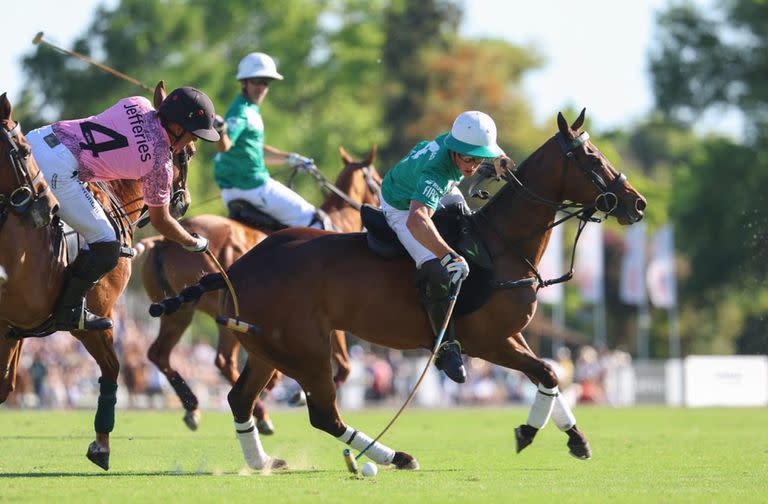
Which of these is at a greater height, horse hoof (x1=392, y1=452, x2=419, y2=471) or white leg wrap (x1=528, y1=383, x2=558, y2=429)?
white leg wrap (x1=528, y1=383, x2=558, y2=429)

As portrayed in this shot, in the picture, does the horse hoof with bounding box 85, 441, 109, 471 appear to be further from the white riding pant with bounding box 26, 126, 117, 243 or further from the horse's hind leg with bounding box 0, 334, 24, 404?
the white riding pant with bounding box 26, 126, 117, 243

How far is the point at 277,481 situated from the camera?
390 inches

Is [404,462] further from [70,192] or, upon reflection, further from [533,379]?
[70,192]

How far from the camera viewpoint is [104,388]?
433 inches

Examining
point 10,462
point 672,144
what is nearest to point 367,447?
point 10,462

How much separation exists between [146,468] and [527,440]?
3108 millimetres

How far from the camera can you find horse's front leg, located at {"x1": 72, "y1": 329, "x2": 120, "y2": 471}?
1074 centimetres

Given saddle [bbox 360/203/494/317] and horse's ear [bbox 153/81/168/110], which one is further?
horse's ear [bbox 153/81/168/110]

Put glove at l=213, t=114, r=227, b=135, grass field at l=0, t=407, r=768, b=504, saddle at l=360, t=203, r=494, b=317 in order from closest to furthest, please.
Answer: grass field at l=0, t=407, r=768, b=504
saddle at l=360, t=203, r=494, b=317
glove at l=213, t=114, r=227, b=135

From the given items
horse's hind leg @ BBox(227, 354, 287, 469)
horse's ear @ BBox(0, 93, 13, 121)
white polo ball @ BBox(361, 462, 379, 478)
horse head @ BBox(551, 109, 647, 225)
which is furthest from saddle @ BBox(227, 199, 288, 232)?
horse's ear @ BBox(0, 93, 13, 121)

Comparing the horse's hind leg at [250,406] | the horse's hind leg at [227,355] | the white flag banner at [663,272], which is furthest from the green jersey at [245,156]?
the white flag banner at [663,272]

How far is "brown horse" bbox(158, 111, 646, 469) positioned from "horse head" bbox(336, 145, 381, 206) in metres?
4.72

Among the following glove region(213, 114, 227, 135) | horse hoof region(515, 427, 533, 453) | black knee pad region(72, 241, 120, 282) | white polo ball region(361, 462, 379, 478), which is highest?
glove region(213, 114, 227, 135)

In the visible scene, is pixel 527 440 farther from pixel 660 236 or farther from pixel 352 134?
pixel 352 134
